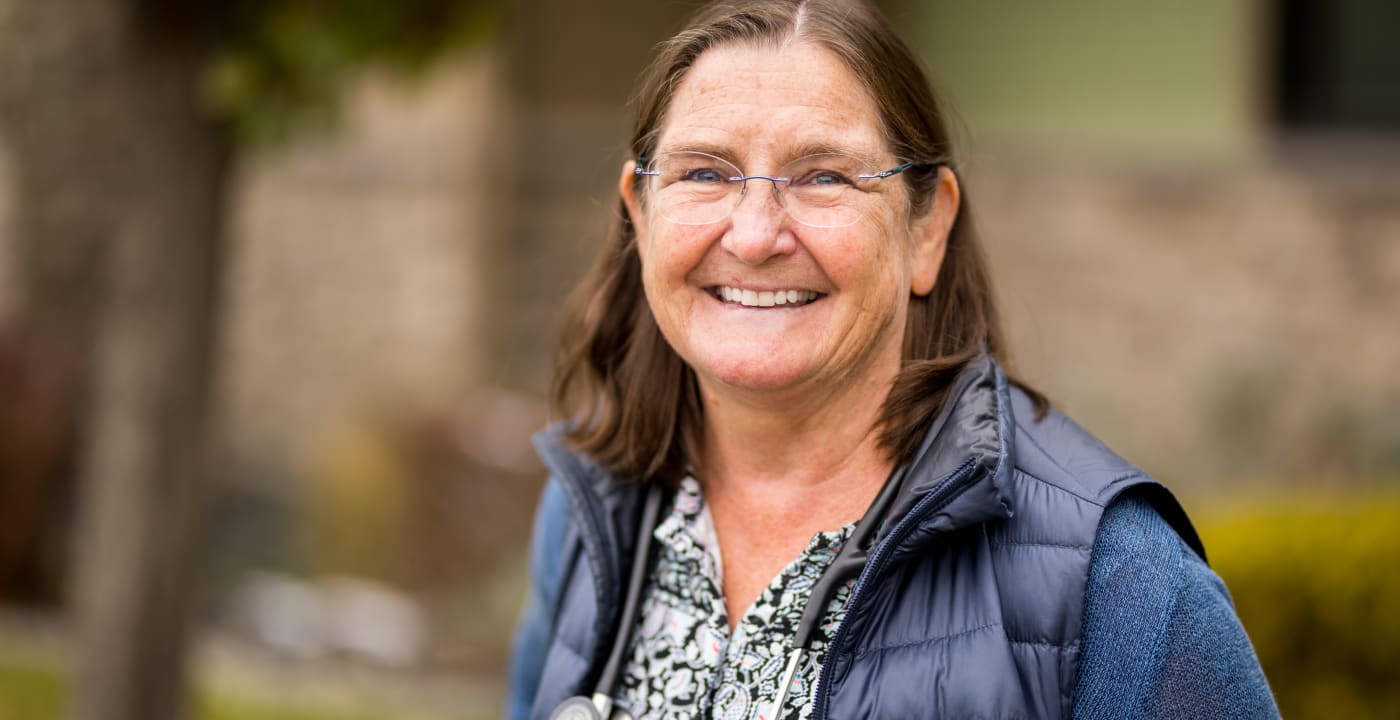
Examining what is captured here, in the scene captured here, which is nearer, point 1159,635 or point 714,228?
point 1159,635

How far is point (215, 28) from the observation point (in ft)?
13.5

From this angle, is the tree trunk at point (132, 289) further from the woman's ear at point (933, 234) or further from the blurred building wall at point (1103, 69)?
the blurred building wall at point (1103, 69)

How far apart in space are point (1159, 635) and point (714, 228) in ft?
2.68

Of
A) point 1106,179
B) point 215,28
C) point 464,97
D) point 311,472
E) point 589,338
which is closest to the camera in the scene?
point 589,338

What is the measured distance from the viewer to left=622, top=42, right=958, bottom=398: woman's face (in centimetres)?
195

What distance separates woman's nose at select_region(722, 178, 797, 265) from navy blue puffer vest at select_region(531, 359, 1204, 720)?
342mm

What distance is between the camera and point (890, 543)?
1.82 meters

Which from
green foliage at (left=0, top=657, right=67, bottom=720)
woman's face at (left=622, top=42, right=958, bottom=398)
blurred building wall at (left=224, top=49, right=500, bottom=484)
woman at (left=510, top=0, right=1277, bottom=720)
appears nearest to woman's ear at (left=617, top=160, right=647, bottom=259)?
woman at (left=510, top=0, right=1277, bottom=720)

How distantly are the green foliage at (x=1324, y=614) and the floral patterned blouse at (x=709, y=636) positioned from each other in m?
2.09

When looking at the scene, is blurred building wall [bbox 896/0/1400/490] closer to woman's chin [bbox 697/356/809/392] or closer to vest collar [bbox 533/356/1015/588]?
vest collar [bbox 533/356/1015/588]

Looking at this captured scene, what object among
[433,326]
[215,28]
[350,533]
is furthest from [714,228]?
[433,326]

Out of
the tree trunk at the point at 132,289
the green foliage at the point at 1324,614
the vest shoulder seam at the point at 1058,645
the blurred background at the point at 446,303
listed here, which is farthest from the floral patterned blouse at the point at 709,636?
the tree trunk at the point at 132,289

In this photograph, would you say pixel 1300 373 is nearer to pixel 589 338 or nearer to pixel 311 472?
pixel 589 338

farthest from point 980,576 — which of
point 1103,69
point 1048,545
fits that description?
point 1103,69
